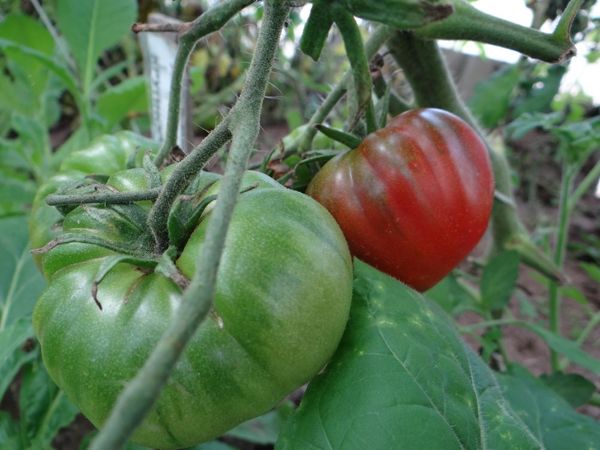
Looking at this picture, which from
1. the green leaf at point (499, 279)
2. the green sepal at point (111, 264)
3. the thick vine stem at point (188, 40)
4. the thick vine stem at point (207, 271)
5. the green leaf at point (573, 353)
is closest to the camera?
the thick vine stem at point (207, 271)

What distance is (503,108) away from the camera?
124cm

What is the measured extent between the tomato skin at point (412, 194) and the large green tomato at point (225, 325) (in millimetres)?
116

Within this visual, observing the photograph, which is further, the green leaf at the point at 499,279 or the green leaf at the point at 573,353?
the green leaf at the point at 499,279

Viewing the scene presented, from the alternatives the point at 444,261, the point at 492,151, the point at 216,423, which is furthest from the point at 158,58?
the point at 216,423

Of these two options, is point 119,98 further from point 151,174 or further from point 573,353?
point 573,353

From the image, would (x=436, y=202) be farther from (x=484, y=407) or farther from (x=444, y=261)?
(x=484, y=407)

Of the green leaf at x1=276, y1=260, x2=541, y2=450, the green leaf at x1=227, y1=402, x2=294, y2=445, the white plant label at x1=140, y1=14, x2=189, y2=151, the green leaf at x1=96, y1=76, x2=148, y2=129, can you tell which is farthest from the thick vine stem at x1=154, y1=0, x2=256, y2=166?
the green leaf at x1=96, y1=76, x2=148, y2=129

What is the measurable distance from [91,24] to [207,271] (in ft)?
3.89

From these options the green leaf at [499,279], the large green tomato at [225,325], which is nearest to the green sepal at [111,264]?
the large green tomato at [225,325]

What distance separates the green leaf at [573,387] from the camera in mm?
977

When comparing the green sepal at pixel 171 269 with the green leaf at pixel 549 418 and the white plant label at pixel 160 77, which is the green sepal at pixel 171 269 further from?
the white plant label at pixel 160 77

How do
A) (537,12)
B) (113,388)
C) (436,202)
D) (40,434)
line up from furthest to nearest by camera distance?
(537,12), (40,434), (436,202), (113,388)

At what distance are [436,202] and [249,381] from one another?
0.28 m

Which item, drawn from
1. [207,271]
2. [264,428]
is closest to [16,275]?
[264,428]
